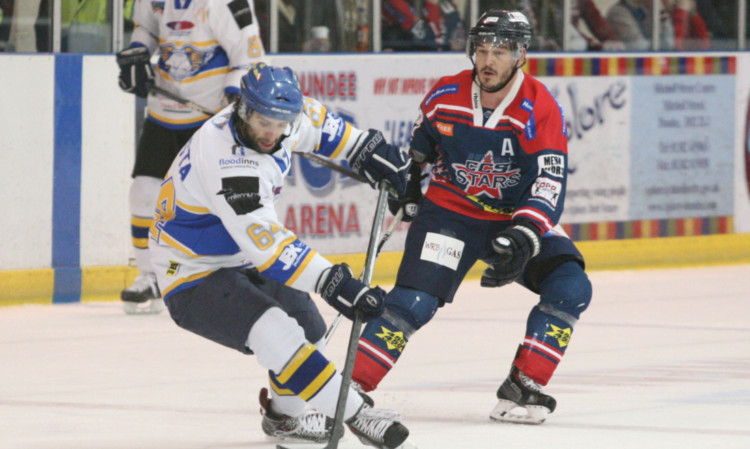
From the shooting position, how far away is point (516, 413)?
4531 millimetres

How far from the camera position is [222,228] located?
3.96 metres

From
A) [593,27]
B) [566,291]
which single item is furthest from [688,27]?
[566,291]

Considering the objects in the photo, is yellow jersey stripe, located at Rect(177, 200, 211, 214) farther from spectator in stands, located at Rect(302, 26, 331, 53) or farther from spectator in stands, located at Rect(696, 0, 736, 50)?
spectator in stands, located at Rect(696, 0, 736, 50)

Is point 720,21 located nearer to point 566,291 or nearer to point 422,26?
point 422,26

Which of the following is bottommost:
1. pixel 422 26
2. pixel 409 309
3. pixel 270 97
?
pixel 409 309

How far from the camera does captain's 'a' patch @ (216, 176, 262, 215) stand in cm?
375

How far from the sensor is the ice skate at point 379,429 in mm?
3842

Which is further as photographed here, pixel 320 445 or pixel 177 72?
pixel 177 72

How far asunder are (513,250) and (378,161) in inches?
17.8

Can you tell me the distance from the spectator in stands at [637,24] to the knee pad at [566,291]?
4451 mm

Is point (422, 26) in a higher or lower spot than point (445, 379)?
higher

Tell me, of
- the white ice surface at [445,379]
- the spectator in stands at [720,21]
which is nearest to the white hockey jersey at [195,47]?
the white ice surface at [445,379]

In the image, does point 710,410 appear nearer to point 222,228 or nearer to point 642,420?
point 642,420

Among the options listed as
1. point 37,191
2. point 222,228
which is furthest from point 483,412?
point 37,191
